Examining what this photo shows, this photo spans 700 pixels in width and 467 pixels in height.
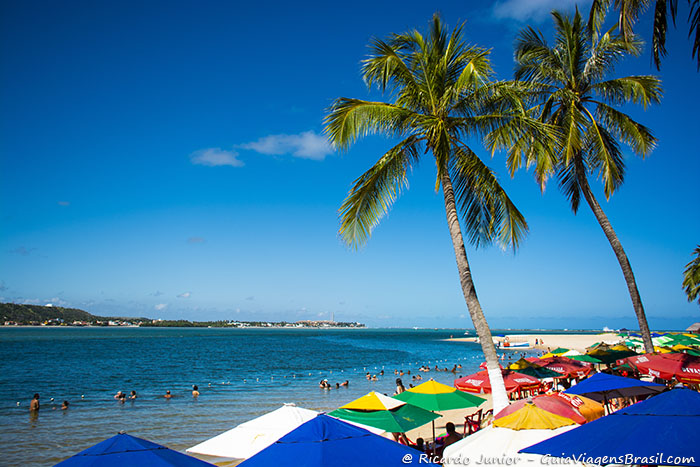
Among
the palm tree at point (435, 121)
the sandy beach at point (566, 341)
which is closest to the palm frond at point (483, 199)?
the palm tree at point (435, 121)

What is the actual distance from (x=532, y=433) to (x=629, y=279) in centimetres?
948

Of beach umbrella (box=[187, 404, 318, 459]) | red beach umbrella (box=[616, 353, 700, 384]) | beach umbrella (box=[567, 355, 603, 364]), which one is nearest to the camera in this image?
beach umbrella (box=[187, 404, 318, 459])

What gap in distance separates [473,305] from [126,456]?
641cm

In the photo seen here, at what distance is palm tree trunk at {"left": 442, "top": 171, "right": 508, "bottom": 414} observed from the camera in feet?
26.1

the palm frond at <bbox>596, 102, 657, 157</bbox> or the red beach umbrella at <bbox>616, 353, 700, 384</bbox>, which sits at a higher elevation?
the palm frond at <bbox>596, 102, 657, 157</bbox>

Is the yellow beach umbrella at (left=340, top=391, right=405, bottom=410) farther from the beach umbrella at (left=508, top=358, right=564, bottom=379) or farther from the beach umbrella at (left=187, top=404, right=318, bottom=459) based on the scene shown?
the beach umbrella at (left=508, top=358, right=564, bottom=379)

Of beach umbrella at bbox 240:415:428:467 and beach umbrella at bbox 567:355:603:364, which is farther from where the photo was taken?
beach umbrella at bbox 567:355:603:364

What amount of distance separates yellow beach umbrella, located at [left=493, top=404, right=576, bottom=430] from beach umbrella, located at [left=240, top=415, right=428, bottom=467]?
2.61m

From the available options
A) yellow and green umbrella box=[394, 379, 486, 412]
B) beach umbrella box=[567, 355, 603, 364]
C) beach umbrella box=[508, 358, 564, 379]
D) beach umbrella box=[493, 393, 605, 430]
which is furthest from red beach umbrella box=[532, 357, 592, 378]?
beach umbrella box=[493, 393, 605, 430]

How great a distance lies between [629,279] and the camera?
43.1 ft

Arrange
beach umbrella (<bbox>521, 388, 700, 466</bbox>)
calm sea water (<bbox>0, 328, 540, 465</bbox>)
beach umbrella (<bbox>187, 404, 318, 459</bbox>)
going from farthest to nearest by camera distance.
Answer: calm sea water (<bbox>0, 328, 540, 465</bbox>) < beach umbrella (<bbox>187, 404, 318, 459</bbox>) < beach umbrella (<bbox>521, 388, 700, 466</bbox>)

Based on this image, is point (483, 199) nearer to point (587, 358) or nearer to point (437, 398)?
point (437, 398)

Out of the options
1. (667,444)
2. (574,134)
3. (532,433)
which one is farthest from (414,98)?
(667,444)

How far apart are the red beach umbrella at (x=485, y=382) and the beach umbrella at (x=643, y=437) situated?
7.84 metres
